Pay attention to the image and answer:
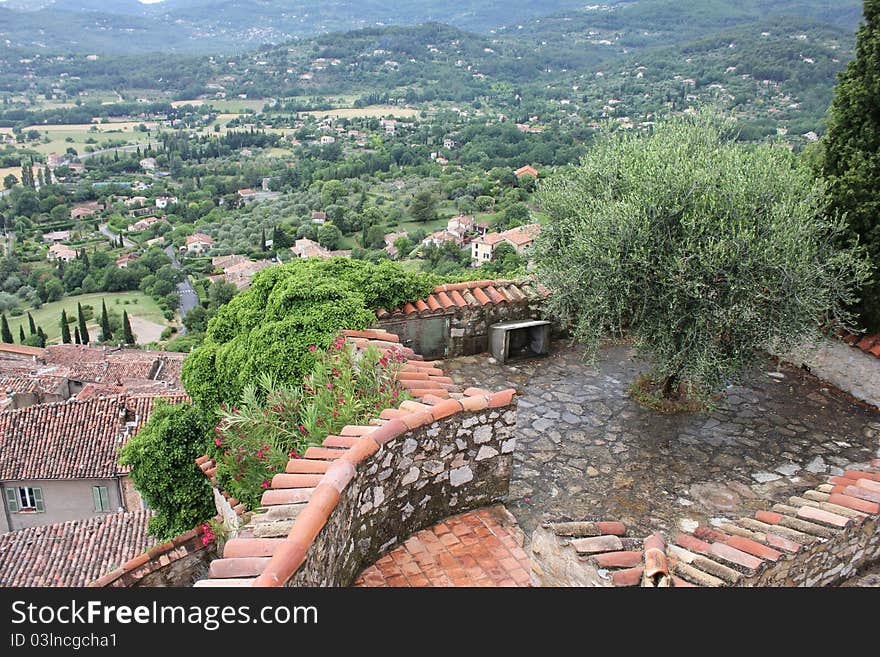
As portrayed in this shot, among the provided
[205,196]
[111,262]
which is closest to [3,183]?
[205,196]

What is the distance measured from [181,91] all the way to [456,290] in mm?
205130

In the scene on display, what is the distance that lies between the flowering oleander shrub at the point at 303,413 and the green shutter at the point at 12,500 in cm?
1536

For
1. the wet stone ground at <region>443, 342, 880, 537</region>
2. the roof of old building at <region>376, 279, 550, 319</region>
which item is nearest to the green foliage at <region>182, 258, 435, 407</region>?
the roof of old building at <region>376, 279, 550, 319</region>

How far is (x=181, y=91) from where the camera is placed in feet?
626

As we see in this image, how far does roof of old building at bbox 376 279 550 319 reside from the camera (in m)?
8.47

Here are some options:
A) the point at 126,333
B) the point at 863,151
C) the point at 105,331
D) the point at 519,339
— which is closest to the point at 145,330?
the point at 126,333

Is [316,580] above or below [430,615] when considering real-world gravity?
below

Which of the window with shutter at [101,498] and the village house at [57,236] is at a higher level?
the window with shutter at [101,498]

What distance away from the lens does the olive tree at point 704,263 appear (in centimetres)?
666

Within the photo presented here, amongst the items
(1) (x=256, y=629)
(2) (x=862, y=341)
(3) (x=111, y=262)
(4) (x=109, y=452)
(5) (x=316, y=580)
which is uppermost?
(1) (x=256, y=629)

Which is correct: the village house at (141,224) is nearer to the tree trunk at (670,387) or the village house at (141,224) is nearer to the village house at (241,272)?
the village house at (241,272)

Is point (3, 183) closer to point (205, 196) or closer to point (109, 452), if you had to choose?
point (205, 196)

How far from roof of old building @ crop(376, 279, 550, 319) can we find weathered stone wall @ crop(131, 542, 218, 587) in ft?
11.9

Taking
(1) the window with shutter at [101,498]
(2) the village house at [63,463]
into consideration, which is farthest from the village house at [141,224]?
(1) the window with shutter at [101,498]
